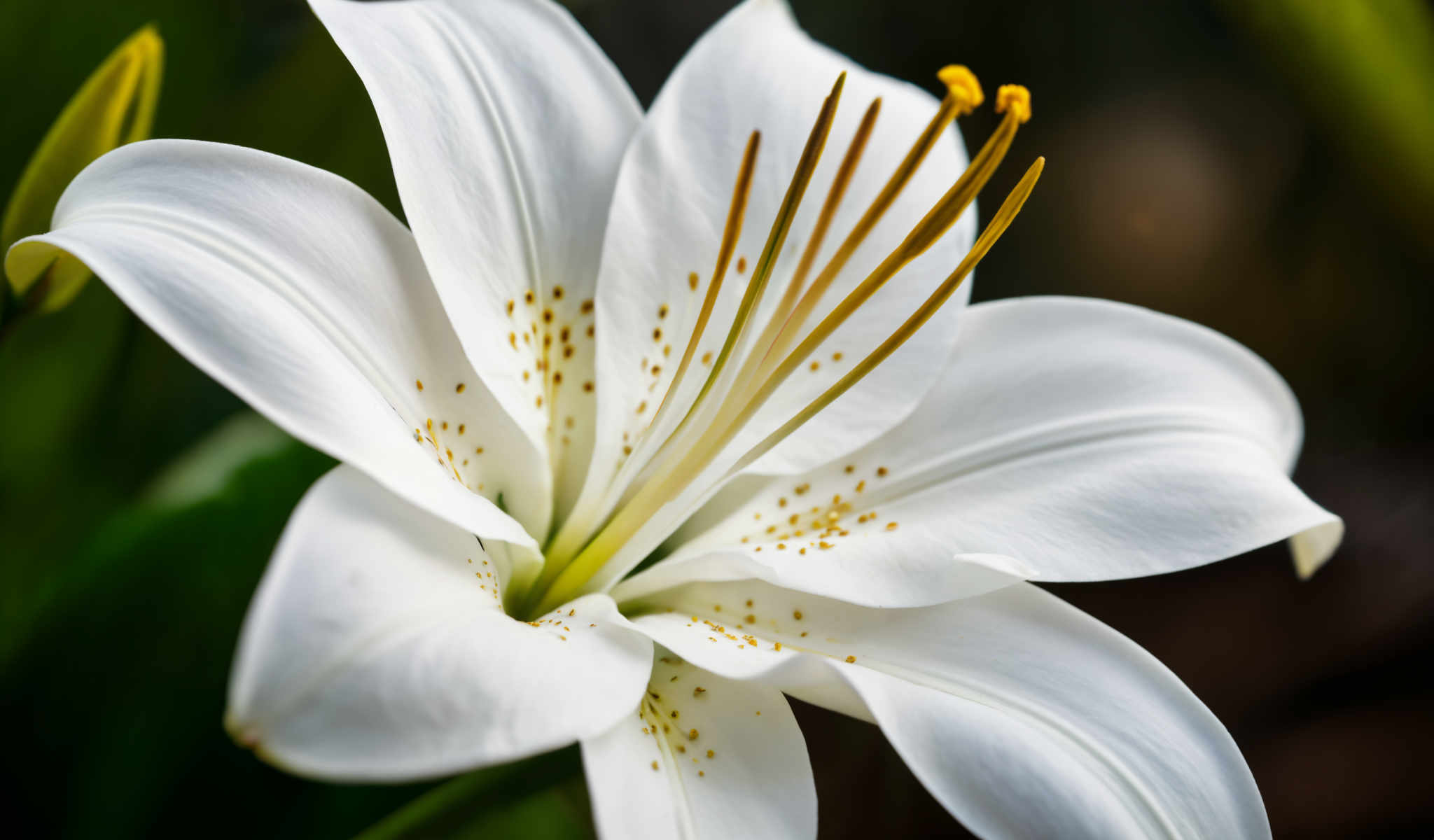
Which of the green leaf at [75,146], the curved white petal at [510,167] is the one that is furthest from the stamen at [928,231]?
the green leaf at [75,146]

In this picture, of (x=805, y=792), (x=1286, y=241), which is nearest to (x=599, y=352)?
(x=805, y=792)

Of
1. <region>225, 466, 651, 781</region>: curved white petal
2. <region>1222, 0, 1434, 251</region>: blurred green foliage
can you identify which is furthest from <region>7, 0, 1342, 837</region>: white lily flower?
<region>1222, 0, 1434, 251</region>: blurred green foliage

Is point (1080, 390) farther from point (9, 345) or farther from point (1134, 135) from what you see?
point (1134, 135)

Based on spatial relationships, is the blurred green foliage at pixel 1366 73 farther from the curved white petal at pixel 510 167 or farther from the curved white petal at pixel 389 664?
the curved white petal at pixel 389 664

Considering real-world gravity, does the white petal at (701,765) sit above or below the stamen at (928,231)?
below

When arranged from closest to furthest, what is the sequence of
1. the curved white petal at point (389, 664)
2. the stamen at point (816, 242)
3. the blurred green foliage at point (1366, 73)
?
the curved white petal at point (389, 664) < the stamen at point (816, 242) < the blurred green foliage at point (1366, 73)

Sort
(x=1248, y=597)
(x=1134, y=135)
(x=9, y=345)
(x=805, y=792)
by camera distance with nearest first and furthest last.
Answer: (x=805, y=792) → (x=9, y=345) → (x=1248, y=597) → (x=1134, y=135)

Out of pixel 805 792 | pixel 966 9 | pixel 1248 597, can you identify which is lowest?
pixel 1248 597
